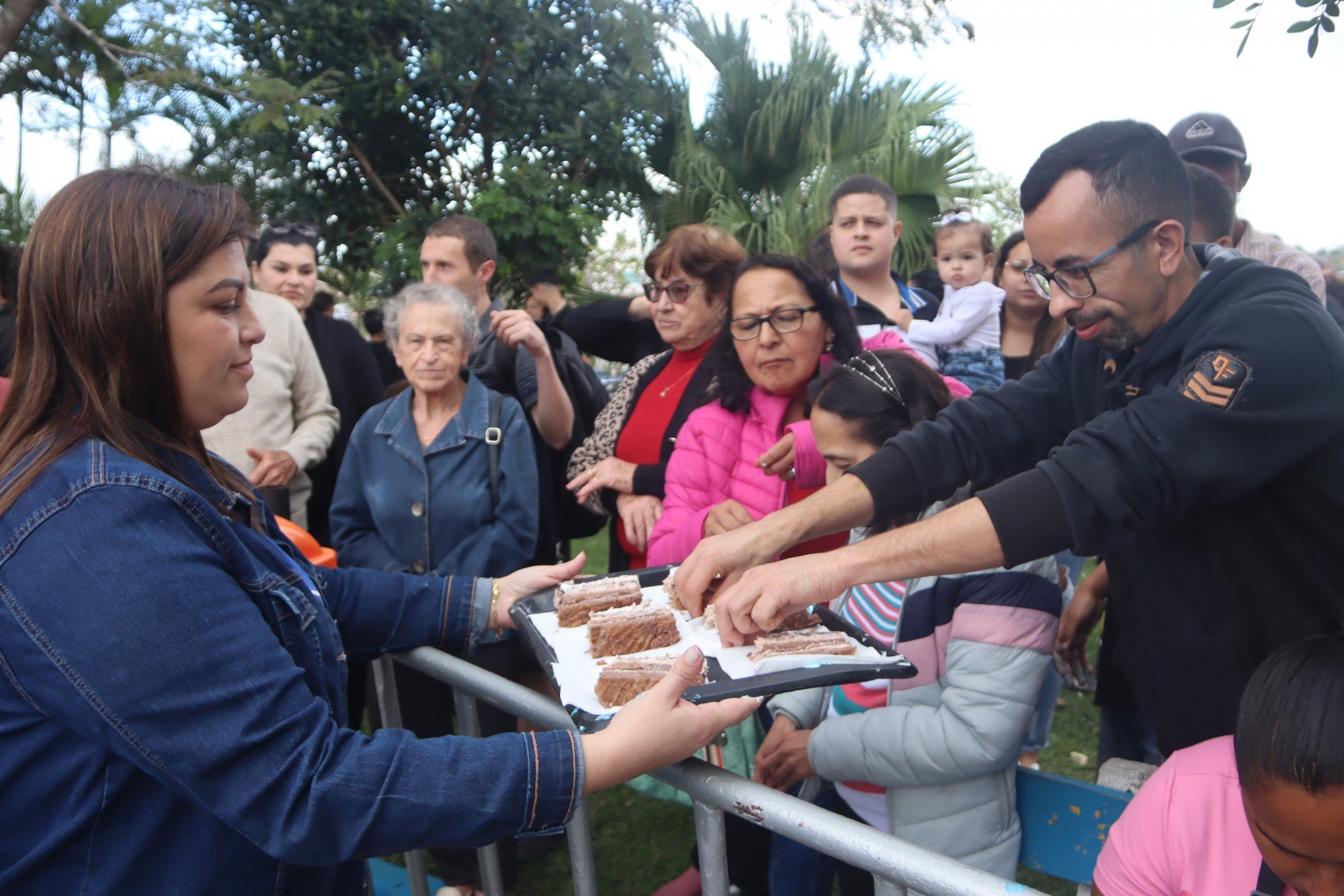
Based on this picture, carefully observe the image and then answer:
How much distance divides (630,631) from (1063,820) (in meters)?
0.95

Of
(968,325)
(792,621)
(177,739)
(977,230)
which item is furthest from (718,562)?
(977,230)

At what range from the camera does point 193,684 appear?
115cm

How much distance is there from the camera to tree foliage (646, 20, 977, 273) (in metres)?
9.42

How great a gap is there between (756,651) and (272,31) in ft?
29.4

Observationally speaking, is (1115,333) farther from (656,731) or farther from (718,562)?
(656,731)

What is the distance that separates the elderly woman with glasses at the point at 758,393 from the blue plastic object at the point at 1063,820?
1.10m

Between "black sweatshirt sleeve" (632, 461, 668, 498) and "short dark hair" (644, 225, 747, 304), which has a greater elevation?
"short dark hair" (644, 225, 747, 304)

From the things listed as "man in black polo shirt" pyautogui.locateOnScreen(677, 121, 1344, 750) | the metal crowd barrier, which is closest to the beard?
"man in black polo shirt" pyautogui.locateOnScreen(677, 121, 1344, 750)

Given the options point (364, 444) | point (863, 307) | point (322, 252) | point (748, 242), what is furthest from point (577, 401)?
point (322, 252)

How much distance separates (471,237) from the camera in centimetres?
424

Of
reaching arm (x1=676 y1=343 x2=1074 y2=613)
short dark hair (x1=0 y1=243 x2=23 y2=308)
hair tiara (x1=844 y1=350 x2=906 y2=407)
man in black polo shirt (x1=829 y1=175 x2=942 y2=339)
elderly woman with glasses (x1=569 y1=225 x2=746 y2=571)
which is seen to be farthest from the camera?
man in black polo shirt (x1=829 y1=175 x2=942 y2=339)

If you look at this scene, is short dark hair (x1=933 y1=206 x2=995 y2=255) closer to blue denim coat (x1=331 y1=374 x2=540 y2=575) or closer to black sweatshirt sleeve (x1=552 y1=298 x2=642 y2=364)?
black sweatshirt sleeve (x1=552 y1=298 x2=642 y2=364)

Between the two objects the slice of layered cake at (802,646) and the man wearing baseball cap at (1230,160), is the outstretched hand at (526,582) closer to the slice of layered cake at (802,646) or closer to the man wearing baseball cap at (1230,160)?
the slice of layered cake at (802,646)

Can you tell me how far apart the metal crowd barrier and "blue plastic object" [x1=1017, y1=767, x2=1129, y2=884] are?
633mm
